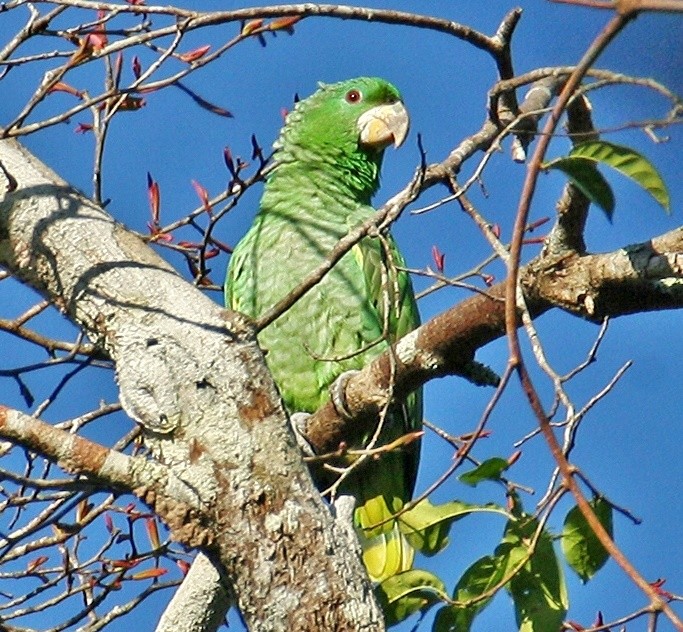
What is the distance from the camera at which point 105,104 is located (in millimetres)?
2750

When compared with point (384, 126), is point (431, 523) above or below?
below

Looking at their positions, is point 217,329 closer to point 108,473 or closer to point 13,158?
point 108,473

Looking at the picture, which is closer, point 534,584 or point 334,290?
point 534,584

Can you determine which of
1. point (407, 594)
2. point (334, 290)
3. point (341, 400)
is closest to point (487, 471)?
point (407, 594)

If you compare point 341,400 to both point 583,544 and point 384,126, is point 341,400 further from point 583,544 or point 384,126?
point 384,126

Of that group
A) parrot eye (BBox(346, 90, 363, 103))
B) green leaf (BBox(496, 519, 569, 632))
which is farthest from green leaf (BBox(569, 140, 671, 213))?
parrot eye (BBox(346, 90, 363, 103))

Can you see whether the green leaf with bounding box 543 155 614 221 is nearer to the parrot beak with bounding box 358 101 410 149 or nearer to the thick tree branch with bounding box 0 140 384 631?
the thick tree branch with bounding box 0 140 384 631

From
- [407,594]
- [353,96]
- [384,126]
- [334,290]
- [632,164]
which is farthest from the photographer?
[353,96]

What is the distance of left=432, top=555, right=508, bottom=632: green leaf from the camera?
2.14 meters

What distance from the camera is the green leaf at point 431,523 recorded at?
2.26m

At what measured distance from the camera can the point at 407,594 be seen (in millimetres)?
2240

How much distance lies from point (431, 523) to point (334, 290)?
5.16 ft

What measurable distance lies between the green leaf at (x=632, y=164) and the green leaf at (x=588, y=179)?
25mm

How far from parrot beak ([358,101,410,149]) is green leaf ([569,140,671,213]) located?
7.98ft
